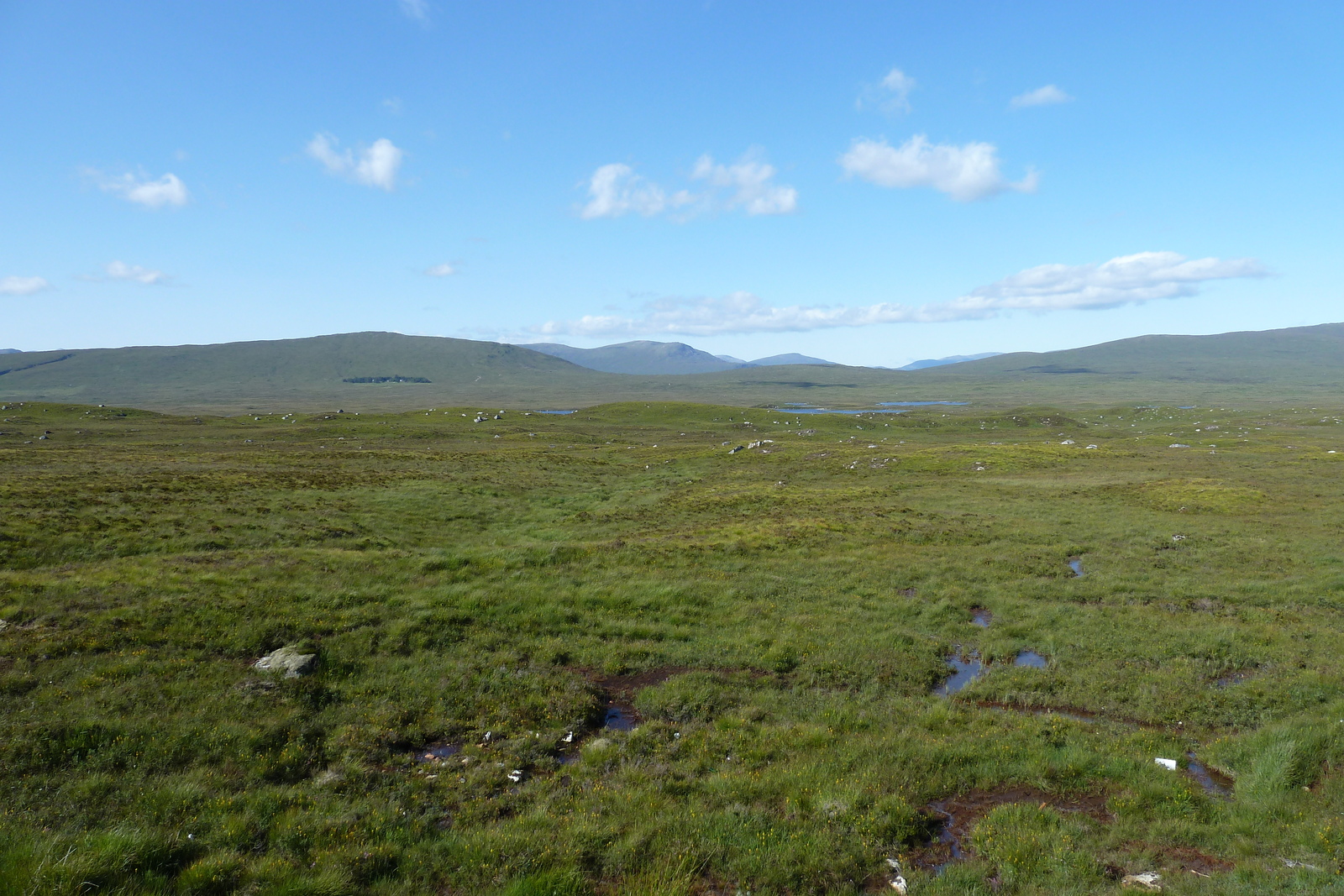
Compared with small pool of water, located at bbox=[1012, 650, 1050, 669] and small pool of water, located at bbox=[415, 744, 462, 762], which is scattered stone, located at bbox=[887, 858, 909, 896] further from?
small pool of water, located at bbox=[1012, 650, 1050, 669]

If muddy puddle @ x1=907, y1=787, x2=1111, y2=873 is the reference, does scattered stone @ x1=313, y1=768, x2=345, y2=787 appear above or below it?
above

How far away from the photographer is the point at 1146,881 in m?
9.21

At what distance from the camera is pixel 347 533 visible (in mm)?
33688

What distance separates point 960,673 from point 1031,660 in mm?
2624

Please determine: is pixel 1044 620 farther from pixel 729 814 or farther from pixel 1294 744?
pixel 729 814

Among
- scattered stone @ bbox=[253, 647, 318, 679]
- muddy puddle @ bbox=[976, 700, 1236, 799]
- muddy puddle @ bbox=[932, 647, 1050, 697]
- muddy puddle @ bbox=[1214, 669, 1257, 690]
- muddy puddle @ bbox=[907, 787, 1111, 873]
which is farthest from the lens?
muddy puddle @ bbox=[932, 647, 1050, 697]

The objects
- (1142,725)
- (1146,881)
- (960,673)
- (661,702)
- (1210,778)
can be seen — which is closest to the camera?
(1146,881)

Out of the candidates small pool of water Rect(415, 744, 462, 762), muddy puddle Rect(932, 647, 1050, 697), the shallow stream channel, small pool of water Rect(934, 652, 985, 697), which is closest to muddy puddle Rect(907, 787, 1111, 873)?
the shallow stream channel

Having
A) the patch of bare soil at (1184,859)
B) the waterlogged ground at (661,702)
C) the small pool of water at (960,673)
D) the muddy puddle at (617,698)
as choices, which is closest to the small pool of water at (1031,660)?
the waterlogged ground at (661,702)

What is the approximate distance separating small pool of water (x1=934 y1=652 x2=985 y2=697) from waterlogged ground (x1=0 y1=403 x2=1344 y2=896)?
355 mm

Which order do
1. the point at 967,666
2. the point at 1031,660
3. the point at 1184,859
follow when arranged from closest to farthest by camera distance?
the point at 1184,859 < the point at 967,666 < the point at 1031,660

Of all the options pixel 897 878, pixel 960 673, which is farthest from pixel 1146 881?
pixel 960 673

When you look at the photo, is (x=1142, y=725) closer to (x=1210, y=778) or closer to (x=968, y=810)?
(x=1210, y=778)

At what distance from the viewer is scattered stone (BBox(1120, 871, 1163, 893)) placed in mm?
9008
